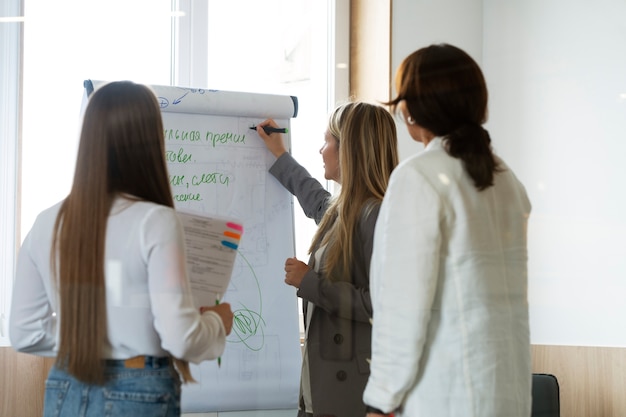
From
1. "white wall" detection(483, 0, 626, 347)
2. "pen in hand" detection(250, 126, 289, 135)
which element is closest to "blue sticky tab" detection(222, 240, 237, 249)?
"pen in hand" detection(250, 126, 289, 135)

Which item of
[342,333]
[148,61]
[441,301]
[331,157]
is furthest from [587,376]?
[148,61]

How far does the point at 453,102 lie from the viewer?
178cm

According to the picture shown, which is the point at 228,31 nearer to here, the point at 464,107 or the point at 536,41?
the point at 536,41

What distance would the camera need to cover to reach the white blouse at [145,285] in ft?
5.15

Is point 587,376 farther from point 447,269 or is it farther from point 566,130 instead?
point 447,269

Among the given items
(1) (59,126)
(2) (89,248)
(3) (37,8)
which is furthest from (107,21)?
(2) (89,248)

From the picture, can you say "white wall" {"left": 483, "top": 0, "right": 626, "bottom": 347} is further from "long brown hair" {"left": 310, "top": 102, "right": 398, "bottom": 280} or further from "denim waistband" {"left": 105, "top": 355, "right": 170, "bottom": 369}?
"denim waistband" {"left": 105, "top": 355, "right": 170, "bottom": 369}

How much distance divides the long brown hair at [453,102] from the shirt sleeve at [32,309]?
0.90 meters

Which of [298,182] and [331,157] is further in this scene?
[298,182]

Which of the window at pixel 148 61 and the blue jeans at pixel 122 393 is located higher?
the window at pixel 148 61

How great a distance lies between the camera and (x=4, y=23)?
98.1 inches

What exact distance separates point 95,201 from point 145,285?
7.9 inches

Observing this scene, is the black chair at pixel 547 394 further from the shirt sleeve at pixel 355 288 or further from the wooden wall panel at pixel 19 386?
the wooden wall panel at pixel 19 386

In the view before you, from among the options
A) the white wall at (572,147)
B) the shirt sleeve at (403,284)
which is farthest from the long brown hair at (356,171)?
the white wall at (572,147)
